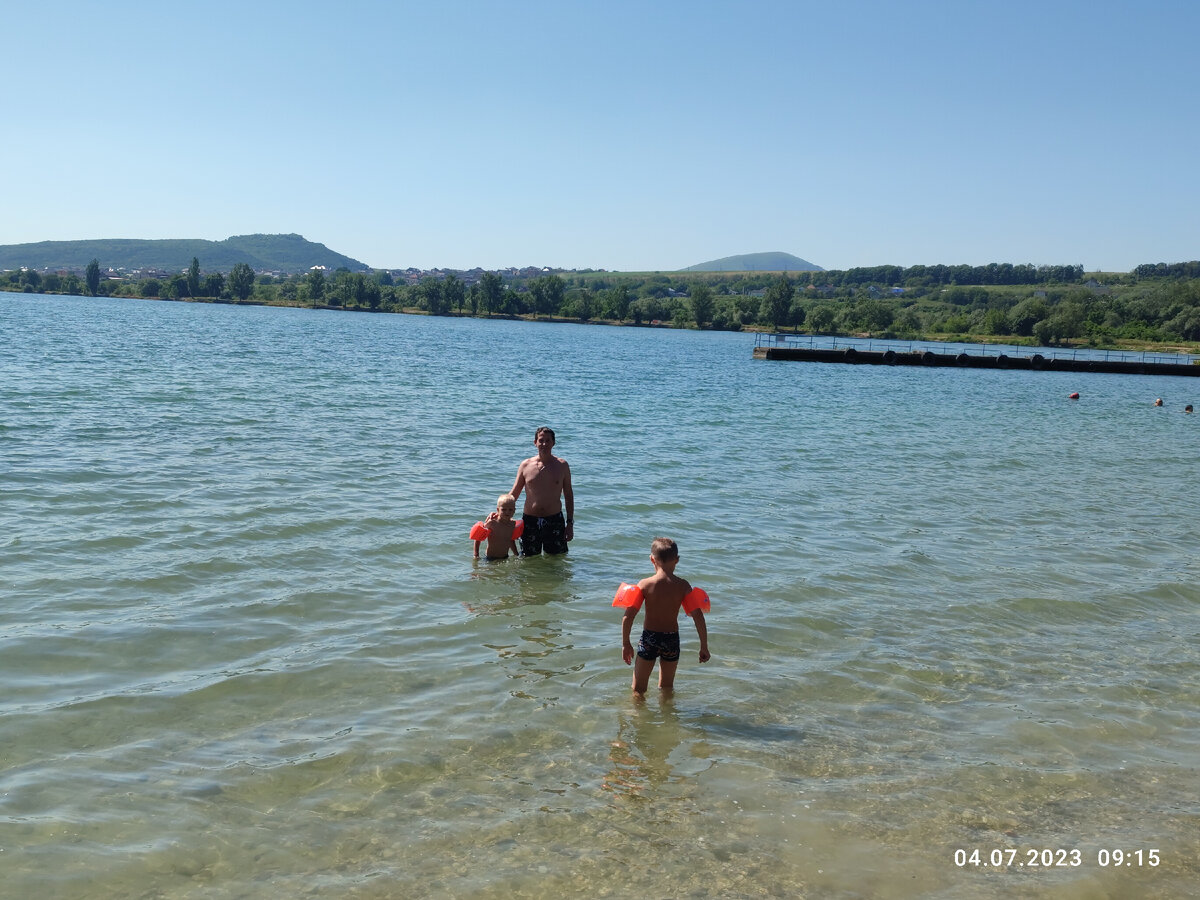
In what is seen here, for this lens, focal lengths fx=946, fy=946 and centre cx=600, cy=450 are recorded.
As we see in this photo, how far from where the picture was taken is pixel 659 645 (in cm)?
802

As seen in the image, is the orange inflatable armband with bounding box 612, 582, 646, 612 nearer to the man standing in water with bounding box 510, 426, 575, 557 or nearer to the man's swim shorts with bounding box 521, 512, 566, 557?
the man standing in water with bounding box 510, 426, 575, 557

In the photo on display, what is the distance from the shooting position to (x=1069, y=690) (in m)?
8.74

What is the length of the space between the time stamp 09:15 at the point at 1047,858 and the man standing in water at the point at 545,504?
23.8 ft

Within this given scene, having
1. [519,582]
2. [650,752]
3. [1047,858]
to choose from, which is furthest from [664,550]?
[519,582]

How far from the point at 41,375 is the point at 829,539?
3262 cm

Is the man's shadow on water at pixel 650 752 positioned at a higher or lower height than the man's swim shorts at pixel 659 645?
lower

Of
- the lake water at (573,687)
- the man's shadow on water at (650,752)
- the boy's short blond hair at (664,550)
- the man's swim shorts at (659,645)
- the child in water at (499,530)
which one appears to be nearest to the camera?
the lake water at (573,687)

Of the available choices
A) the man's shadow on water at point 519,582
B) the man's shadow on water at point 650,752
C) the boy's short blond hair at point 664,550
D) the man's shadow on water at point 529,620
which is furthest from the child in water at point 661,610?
the man's shadow on water at point 519,582

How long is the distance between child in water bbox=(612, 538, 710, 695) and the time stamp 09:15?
2.66m

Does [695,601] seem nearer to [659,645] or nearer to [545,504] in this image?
[659,645]

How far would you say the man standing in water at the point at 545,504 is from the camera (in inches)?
486

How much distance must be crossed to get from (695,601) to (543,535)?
16.3 ft

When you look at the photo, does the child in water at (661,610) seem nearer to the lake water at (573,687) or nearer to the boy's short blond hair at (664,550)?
the boy's short blond hair at (664,550)

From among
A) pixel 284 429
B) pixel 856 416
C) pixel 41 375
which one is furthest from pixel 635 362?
pixel 284 429
